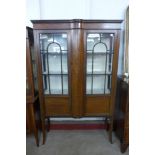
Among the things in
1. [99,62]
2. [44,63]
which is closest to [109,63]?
[99,62]

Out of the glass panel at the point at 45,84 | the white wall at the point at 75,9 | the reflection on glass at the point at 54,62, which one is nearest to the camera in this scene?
the reflection on glass at the point at 54,62

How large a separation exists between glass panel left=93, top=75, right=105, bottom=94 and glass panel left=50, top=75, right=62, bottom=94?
48cm

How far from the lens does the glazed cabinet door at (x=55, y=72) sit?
1.96 metres

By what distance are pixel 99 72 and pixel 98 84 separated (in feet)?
0.61

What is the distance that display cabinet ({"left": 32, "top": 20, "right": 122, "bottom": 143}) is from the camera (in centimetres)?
A: 184

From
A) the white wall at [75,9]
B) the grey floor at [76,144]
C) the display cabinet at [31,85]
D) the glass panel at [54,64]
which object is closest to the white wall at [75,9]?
the white wall at [75,9]

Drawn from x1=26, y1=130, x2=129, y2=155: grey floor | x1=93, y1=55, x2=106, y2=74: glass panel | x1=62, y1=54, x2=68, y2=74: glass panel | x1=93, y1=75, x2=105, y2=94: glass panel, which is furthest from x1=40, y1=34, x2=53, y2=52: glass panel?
x1=26, y1=130, x2=129, y2=155: grey floor

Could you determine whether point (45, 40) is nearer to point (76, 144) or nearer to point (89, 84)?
point (89, 84)

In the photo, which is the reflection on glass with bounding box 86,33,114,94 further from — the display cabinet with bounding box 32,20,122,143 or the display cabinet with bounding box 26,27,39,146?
the display cabinet with bounding box 26,27,39,146

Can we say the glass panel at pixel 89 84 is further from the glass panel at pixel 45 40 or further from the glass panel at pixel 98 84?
the glass panel at pixel 45 40

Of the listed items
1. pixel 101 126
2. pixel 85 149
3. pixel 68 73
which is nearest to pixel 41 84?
pixel 68 73
